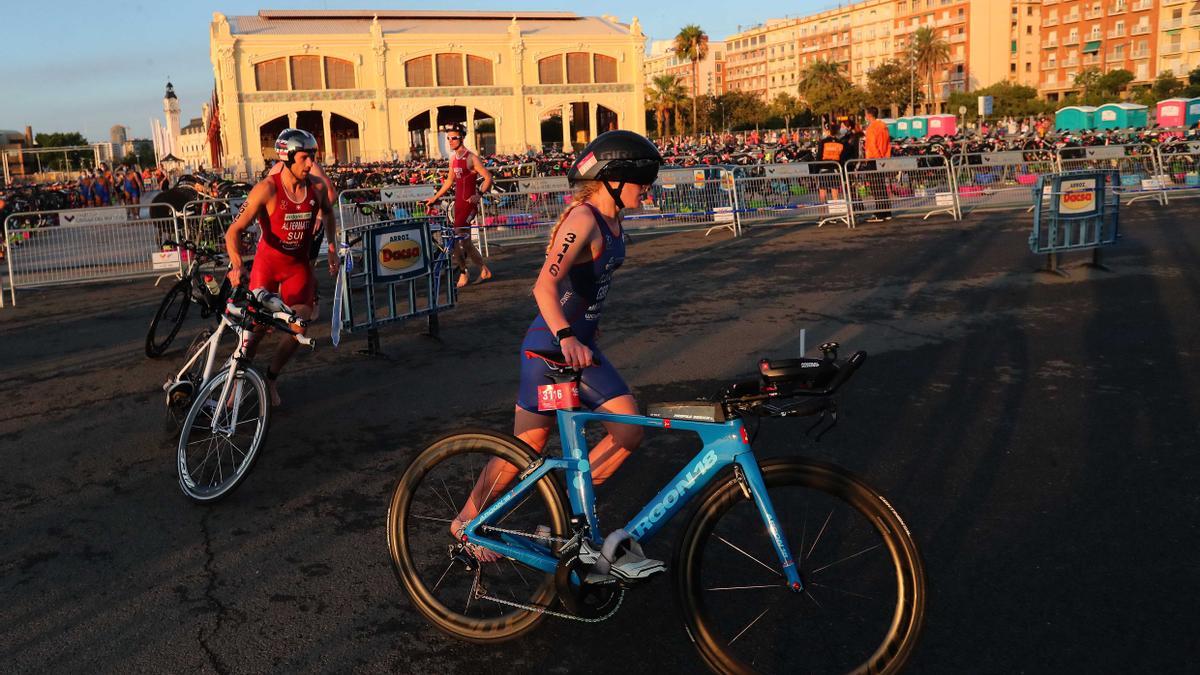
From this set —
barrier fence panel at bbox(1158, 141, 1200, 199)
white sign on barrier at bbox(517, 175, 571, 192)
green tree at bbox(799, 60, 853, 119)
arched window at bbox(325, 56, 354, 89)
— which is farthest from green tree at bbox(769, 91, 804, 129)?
white sign on barrier at bbox(517, 175, 571, 192)

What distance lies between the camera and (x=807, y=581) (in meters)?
3.11

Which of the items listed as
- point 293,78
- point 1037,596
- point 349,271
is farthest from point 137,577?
point 293,78

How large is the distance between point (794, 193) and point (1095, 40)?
106m

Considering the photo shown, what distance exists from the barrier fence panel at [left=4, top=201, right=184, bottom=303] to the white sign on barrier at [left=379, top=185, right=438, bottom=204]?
3223 millimetres

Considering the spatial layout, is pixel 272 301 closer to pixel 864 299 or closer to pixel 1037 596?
pixel 1037 596

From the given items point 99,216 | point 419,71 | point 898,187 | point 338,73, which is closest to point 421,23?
point 419,71

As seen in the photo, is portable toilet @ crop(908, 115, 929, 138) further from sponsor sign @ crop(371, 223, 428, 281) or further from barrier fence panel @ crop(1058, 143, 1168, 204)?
→ sponsor sign @ crop(371, 223, 428, 281)

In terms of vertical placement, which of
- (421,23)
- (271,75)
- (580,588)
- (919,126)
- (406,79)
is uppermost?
(421,23)

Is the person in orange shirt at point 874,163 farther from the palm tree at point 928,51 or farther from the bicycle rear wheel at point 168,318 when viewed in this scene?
the palm tree at point 928,51

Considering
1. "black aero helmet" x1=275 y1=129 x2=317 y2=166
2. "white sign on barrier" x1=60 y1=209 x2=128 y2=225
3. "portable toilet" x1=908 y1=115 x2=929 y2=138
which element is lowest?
"white sign on barrier" x1=60 y1=209 x2=128 y2=225

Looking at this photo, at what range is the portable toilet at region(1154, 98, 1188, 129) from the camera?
157 feet

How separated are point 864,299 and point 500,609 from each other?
24.9 ft

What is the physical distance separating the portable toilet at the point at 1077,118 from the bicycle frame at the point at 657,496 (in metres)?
58.4

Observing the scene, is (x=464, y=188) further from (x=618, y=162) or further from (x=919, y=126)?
(x=919, y=126)
